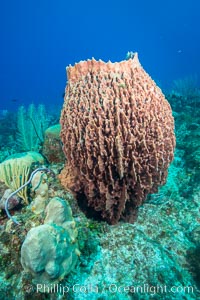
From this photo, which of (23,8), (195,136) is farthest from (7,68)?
(195,136)

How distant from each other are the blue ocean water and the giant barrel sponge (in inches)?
3556

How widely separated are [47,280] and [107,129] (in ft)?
6.46

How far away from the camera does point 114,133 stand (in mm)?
2875

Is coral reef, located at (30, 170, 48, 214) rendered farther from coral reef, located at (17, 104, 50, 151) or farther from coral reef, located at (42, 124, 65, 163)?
coral reef, located at (17, 104, 50, 151)

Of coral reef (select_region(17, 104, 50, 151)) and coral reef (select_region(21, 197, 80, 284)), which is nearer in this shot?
coral reef (select_region(21, 197, 80, 284))

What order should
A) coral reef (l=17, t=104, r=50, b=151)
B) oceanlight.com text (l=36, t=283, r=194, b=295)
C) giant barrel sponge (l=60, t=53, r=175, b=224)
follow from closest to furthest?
oceanlight.com text (l=36, t=283, r=194, b=295) < giant barrel sponge (l=60, t=53, r=175, b=224) < coral reef (l=17, t=104, r=50, b=151)

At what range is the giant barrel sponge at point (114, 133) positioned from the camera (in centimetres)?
290

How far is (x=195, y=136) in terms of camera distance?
6.32 m

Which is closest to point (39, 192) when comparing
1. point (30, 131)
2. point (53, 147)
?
point (53, 147)

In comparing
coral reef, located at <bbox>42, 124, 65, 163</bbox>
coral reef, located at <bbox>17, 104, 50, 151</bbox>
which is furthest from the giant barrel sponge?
coral reef, located at <bbox>17, 104, 50, 151</bbox>

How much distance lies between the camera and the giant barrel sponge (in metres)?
2.90

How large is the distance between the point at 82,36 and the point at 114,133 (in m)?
140

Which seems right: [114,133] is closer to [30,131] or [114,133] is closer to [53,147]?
[53,147]

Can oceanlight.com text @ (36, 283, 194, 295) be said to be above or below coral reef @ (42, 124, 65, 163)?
below
